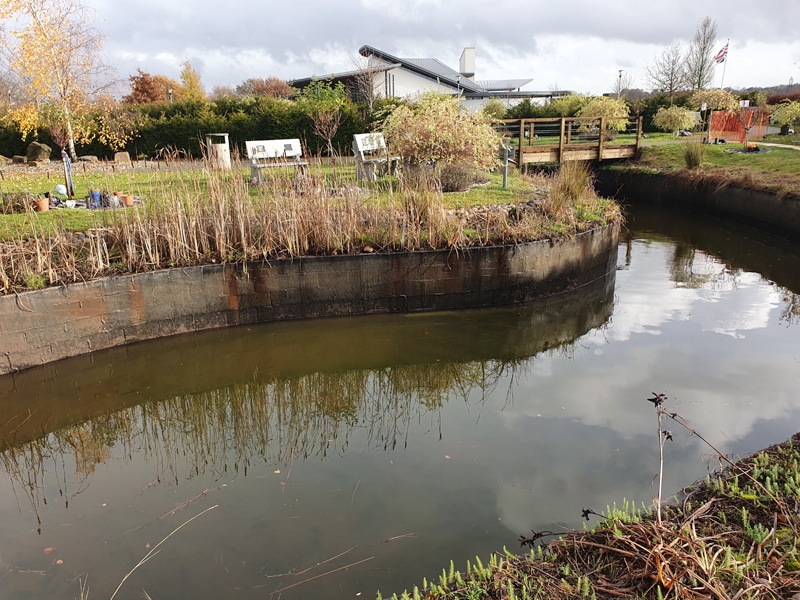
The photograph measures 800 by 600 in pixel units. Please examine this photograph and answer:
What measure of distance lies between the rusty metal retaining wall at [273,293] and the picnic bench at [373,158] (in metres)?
3.13

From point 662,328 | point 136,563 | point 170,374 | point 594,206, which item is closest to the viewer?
point 136,563

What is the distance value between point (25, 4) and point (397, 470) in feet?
46.1

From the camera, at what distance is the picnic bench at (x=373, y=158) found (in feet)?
33.3

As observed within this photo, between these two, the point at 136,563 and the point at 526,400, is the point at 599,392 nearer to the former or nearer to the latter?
the point at 526,400

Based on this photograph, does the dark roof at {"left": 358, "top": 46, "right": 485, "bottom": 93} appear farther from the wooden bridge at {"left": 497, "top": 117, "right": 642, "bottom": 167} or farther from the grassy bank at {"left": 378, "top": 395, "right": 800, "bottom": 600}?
the grassy bank at {"left": 378, "top": 395, "right": 800, "bottom": 600}

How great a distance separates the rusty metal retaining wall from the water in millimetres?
222

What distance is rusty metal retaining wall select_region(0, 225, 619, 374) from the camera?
232 inches

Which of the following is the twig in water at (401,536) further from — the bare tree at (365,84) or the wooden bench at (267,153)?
the bare tree at (365,84)

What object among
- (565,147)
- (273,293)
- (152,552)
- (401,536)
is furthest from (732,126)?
(152,552)

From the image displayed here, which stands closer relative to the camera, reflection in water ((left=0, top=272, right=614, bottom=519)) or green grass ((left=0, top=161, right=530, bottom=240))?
reflection in water ((left=0, top=272, right=614, bottom=519))

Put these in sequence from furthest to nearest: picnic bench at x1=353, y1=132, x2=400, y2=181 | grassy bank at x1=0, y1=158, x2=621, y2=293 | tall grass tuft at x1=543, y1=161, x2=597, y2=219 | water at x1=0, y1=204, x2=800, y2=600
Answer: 1. picnic bench at x1=353, y1=132, x2=400, y2=181
2. tall grass tuft at x1=543, y1=161, x2=597, y2=219
3. grassy bank at x1=0, y1=158, x2=621, y2=293
4. water at x1=0, y1=204, x2=800, y2=600

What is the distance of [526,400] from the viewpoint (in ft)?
17.3

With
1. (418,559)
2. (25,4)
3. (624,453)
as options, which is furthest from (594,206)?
(25,4)

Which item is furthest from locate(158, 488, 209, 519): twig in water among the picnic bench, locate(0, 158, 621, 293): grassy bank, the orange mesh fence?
the orange mesh fence
